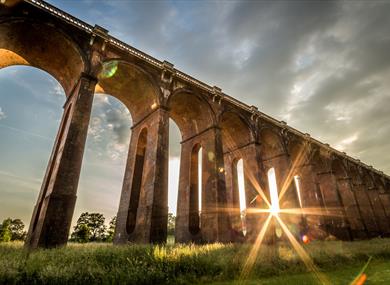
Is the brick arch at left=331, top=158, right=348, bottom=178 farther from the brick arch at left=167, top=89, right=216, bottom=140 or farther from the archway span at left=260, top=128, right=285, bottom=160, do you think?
the brick arch at left=167, top=89, right=216, bottom=140

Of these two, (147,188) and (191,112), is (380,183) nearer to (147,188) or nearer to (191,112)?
(191,112)

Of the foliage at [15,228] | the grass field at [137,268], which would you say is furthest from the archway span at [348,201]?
the foliage at [15,228]

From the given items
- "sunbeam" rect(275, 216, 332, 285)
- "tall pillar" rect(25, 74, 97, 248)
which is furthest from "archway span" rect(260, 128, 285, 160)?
"tall pillar" rect(25, 74, 97, 248)

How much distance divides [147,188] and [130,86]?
22.3ft

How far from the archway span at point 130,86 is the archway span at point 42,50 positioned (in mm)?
1553

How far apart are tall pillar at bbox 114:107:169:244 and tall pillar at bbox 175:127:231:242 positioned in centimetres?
349

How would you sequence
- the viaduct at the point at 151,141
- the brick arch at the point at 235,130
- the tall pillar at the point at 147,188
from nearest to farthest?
the viaduct at the point at 151,141
the tall pillar at the point at 147,188
the brick arch at the point at 235,130

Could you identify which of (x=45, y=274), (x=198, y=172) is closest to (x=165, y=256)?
(x=45, y=274)

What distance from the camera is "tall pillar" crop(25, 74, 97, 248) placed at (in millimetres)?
8062

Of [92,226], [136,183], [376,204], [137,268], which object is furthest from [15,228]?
[376,204]

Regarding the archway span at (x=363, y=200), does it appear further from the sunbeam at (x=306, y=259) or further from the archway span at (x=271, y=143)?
the sunbeam at (x=306, y=259)

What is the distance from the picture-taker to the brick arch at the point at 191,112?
16125mm

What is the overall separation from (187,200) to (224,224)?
3103 mm

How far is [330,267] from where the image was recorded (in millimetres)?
9477
